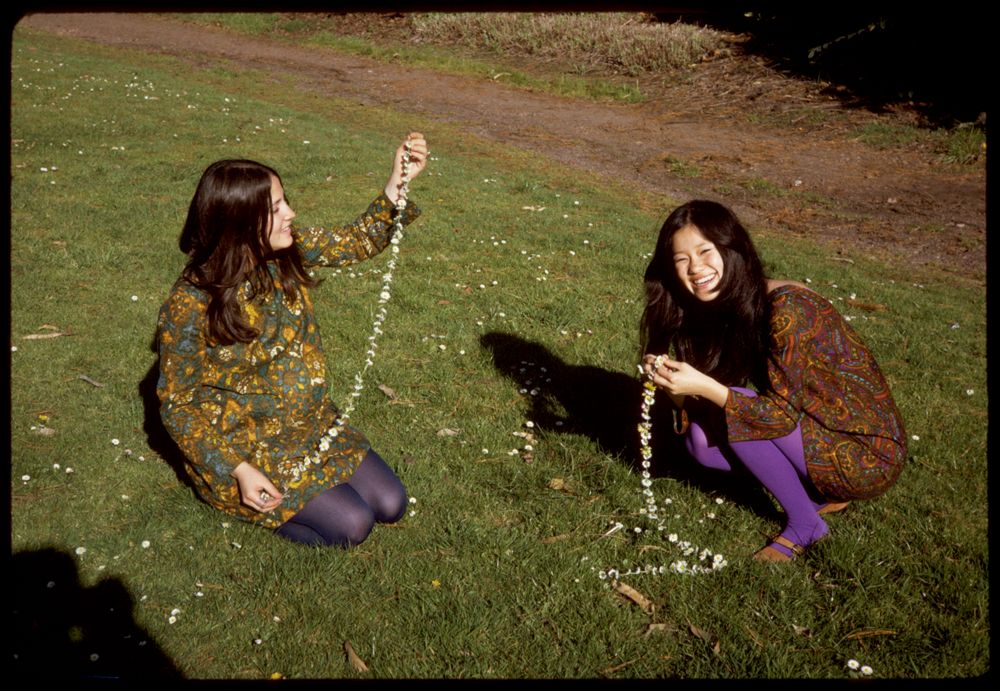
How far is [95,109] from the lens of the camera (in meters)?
Result: 12.6

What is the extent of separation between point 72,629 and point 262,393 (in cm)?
124

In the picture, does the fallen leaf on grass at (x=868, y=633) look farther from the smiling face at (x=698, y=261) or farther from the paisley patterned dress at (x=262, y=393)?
the paisley patterned dress at (x=262, y=393)

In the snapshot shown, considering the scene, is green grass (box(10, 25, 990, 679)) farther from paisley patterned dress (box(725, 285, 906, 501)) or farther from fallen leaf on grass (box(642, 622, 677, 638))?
paisley patterned dress (box(725, 285, 906, 501))

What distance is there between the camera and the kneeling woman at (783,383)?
3.69 metres

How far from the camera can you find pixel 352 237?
4.30 metres

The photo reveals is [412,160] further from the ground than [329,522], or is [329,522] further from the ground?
[412,160]

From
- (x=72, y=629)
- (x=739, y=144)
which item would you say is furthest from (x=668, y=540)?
(x=739, y=144)

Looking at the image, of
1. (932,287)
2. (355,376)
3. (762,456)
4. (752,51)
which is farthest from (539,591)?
(752,51)

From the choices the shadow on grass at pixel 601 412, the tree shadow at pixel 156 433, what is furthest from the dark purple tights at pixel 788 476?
the tree shadow at pixel 156 433

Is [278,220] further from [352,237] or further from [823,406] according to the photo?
[823,406]

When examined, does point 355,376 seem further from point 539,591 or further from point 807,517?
point 807,517

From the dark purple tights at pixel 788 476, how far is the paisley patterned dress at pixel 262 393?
188cm

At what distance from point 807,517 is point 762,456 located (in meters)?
0.40

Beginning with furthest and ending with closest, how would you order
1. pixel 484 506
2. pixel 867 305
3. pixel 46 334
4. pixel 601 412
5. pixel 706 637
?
pixel 867 305, pixel 46 334, pixel 601 412, pixel 484 506, pixel 706 637
